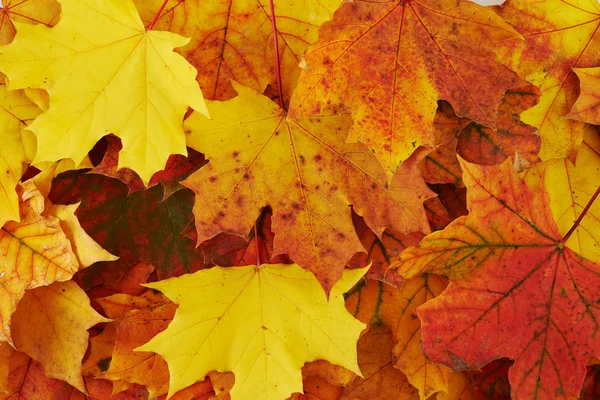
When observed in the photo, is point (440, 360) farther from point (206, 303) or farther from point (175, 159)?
point (175, 159)

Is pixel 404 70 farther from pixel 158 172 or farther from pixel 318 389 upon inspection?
pixel 318 389

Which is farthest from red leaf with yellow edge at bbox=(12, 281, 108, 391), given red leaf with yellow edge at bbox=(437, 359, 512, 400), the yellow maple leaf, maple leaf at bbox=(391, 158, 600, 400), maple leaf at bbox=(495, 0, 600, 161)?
maple leaf at bbox=(495, 0, 600, 161)

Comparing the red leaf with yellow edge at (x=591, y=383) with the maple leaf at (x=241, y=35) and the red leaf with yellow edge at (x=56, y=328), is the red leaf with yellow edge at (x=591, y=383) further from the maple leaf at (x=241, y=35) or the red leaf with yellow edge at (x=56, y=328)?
the red leaf with yellow edge at (x=56, y=328)

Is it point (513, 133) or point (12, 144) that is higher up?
point (513, 133)

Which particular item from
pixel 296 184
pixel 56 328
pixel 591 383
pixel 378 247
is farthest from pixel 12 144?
pixel 591 383

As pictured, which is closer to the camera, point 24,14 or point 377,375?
point 24,14
